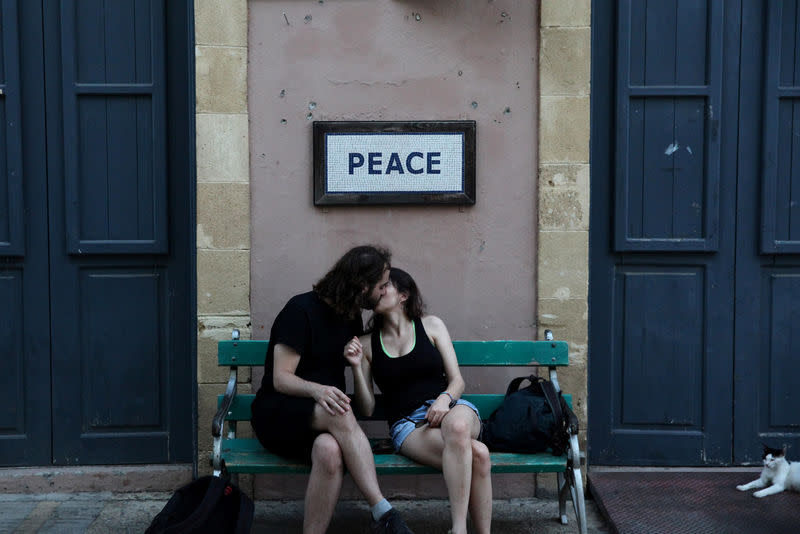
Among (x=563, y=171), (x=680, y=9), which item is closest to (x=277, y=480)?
(x=563, y=171)

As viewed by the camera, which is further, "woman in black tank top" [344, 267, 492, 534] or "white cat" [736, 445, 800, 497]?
"white cat" [736, 445, 800, 497]

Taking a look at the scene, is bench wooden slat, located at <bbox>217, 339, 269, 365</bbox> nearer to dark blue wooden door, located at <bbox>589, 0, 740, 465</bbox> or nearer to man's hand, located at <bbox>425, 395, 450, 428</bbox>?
man's hand, located at <bbox>425, 395, 450, 428</bbox>

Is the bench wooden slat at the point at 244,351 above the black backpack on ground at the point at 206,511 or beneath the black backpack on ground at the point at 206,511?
above

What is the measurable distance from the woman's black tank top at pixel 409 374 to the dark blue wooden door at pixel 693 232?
45.2 inches

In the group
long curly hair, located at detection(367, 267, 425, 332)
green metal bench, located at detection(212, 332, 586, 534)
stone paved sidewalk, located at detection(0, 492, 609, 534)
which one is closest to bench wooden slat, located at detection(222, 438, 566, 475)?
green metal bench, located at detection(212, 332, 586, 534)

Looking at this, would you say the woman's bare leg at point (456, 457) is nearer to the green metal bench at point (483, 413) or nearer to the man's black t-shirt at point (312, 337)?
the green metal bench at point (483, 413)

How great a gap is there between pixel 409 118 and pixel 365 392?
4.96ft

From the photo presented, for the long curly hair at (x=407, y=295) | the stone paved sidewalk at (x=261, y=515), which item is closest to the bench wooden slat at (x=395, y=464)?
the stone paved sidewalk at (x=261, y=515)

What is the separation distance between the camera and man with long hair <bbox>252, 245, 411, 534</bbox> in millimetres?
4117

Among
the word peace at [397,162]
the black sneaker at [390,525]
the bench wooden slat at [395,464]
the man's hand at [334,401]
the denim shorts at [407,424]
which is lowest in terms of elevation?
the black sneaker at [390,525]

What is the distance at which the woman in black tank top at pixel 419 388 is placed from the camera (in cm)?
417

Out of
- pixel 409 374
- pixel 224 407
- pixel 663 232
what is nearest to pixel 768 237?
pixel 663 232

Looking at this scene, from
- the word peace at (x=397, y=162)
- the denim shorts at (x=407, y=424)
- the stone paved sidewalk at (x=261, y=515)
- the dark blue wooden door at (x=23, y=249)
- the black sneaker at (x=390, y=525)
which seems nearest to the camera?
the black sneaker at (x=390, y=525)

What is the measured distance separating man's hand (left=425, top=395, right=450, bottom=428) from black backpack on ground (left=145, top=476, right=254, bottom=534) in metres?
0.89
